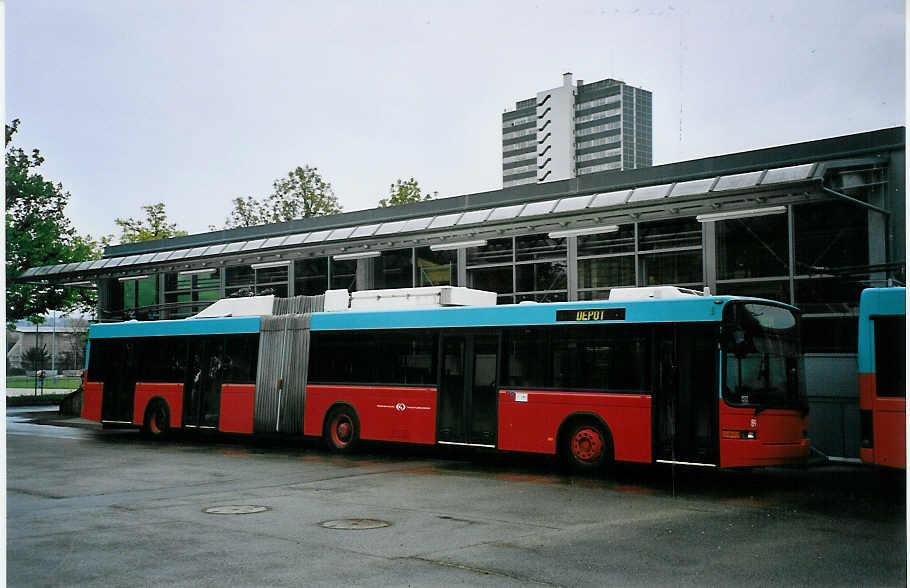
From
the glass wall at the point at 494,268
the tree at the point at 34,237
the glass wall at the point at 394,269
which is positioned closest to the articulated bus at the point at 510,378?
the tree at the point at 34,237

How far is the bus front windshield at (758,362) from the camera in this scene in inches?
504

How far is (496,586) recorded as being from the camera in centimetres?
673

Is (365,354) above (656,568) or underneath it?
above

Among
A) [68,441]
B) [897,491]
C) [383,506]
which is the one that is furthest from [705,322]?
[68,441]

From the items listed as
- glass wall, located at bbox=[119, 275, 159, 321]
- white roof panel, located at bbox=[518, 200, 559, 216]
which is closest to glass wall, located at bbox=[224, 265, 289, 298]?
glass wall, located at bbox=[119, 275, 159, 321]

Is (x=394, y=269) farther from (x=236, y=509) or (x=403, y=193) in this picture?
(x=236, y=509)

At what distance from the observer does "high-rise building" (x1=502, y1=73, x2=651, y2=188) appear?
69.7 ft

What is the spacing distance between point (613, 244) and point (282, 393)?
29.7 feet

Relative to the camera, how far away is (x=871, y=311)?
11.9 m

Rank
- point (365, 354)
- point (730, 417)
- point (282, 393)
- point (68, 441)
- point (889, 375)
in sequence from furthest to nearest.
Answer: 1. point (68, 441)
2. point (282, 393)
3. point (365, 354)
4. point (730, 417)
5. point (889, 375)

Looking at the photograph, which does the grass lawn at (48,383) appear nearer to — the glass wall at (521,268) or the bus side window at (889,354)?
the glass wall at (521,268)

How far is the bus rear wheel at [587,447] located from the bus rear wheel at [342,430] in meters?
4.86

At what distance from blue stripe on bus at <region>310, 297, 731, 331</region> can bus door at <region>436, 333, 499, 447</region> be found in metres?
0.35

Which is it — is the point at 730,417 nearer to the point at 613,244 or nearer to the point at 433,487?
the point at 433,487
